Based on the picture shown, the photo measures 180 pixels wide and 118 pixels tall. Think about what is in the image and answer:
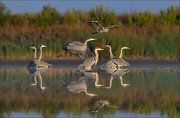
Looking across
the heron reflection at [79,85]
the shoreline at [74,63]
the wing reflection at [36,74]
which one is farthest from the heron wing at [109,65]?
the heron reflection at [79,85]

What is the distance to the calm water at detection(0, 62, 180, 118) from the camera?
13.8 m

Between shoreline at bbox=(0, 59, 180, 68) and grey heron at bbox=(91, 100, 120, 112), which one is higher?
grey heron at bbox=(91, 100, 120, 112)

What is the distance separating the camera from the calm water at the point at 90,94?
45.1ft

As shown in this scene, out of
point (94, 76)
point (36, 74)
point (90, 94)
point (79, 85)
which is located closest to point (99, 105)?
point (90, 94)

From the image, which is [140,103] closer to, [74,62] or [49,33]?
[74,62]

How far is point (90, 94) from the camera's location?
53.2 ft

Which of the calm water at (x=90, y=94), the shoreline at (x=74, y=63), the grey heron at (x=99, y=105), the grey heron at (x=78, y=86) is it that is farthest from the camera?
the shoreline at (x=74, y=63)

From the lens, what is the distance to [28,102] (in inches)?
595

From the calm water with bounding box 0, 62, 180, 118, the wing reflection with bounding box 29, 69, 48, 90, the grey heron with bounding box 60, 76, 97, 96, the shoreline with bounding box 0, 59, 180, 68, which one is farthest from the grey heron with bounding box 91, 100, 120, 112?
the shoreline with bounding box 0, 59, 180, 68

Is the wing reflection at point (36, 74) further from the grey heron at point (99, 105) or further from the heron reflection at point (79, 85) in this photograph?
the grey heron at point (99, 105)

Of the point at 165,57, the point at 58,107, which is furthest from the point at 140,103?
the point at 165,57

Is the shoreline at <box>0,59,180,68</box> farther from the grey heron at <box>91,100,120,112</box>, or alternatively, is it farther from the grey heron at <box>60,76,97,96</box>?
the grey heron at <box>91,100,120,112</box>

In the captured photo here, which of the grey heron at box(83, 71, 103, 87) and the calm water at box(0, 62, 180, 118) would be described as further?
the grey heron at box(83, 71, 103, 87)

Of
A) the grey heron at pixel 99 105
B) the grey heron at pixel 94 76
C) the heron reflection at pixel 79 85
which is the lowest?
the grey heron at pixel 94 76
